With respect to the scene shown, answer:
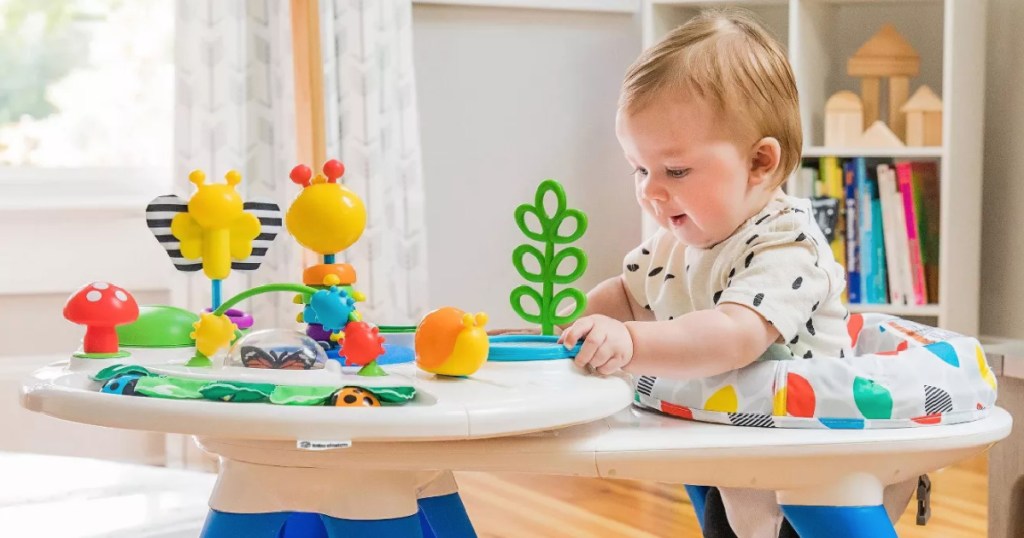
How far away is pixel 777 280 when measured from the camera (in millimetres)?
871

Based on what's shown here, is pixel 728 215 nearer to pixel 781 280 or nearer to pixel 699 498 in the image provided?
pixel 781 280

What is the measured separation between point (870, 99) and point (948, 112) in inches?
7.1

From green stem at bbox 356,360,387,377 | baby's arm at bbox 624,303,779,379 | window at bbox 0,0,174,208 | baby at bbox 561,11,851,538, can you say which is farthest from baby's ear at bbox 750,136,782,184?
window at bbox 0,0,174,208

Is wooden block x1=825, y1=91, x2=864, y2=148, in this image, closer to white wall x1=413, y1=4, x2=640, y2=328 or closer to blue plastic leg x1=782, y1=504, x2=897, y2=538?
white wall x1=413, y1=4, x2=640, y2=328

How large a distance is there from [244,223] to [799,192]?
156 cm

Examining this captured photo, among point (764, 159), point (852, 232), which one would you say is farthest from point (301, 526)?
point (852, 232)

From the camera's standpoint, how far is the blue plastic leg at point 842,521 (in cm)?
81

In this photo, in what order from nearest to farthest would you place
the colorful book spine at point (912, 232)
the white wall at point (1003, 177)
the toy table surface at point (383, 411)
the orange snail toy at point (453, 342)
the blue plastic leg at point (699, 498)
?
the toy table surface at point (383, 411) < the orange snail toy at point (453, 342) < the blue plastic leg at point (699, 498) < the colorful book spine at point (912, 232) < the white wall at point (1003, 177)

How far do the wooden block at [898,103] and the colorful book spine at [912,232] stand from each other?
92 mm

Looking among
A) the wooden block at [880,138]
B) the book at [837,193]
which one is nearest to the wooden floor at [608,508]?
the book at [837,193]

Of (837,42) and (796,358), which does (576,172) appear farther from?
(796,358)

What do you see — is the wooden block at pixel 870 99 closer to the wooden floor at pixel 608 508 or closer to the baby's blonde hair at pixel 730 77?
the wooden floor at pixel 608 508

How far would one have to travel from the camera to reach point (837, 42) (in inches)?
98.9

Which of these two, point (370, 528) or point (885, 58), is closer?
point (370, 528)
